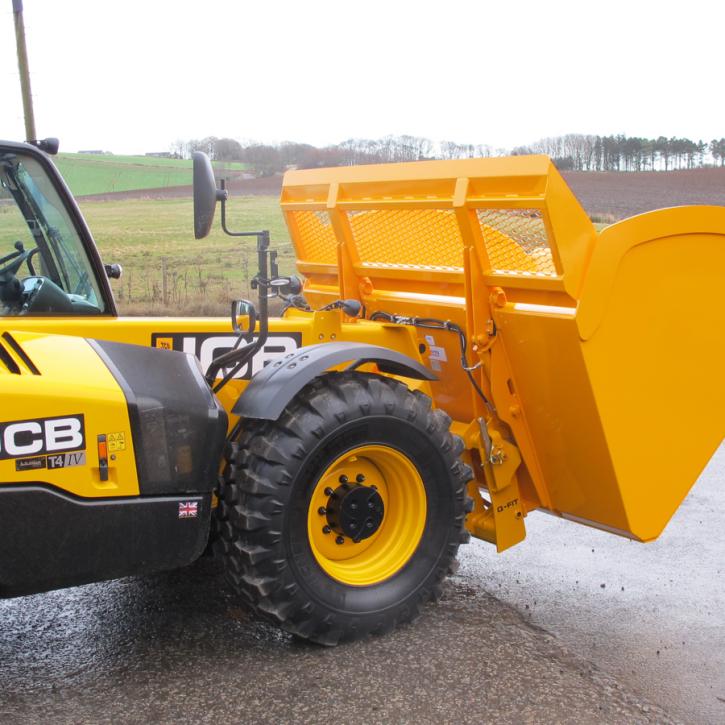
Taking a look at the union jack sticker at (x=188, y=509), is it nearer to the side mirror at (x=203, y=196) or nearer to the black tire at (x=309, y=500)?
the black tire at (x=309, y=500)

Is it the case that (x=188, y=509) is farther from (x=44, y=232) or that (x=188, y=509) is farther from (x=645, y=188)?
(x=645, y=188)

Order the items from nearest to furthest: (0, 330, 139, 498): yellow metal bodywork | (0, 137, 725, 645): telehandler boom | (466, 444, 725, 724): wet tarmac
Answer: (0, 330, 139, 498): yellow metal bodywork < (0, 137, 725, 645): telehandler boom < (466, 444, 725, 724): wet tarmac

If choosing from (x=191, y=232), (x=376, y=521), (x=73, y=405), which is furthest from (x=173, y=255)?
(x=73, y=405)

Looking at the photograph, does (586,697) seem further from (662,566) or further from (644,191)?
(644,191)

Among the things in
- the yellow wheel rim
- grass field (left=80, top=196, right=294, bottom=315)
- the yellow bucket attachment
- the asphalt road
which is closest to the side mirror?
the yellow wheel rim

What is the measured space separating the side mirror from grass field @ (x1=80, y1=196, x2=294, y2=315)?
6233 millimetres

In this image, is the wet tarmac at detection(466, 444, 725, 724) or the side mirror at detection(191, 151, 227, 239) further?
the wet tarmac at detection(466, 444, 725, 724)

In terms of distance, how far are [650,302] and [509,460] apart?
2.98ft

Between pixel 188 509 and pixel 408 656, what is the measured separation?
1.01 metres

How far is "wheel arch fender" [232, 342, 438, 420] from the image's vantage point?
350cm

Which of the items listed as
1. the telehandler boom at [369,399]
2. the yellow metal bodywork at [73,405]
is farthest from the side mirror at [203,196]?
the yellow metal bodywork at [73,405]

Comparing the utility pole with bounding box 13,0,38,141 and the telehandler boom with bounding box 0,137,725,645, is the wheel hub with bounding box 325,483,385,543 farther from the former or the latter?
the utility pole with bounding box 13,0,38,141

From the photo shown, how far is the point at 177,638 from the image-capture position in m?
3.77

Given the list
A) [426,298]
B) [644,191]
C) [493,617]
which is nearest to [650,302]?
[426,298]
